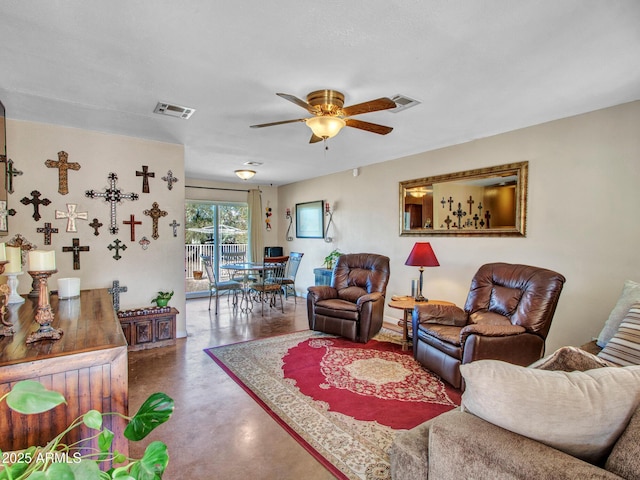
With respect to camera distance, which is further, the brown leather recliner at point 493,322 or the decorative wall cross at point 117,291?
the decorative wall cross at point 117,291

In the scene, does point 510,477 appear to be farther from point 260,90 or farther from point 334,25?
point 260,90

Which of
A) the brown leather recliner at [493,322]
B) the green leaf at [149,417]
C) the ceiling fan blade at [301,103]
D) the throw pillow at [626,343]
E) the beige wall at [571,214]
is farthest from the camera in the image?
the beige wall at [571,214]

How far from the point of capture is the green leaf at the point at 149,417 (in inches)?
34.2

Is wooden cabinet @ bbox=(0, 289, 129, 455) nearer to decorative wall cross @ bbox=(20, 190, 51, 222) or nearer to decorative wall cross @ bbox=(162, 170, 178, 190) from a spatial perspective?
decorative wall cross @ bbox=(20, 190, 51, 222)

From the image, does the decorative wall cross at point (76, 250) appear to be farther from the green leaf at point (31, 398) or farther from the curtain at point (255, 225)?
the curtain at point (255, 225)

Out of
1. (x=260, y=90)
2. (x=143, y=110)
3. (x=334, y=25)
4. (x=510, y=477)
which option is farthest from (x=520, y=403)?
(x=143, y=110)

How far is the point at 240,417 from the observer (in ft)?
8.19

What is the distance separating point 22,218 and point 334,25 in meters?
3.63

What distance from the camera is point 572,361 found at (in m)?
1.22

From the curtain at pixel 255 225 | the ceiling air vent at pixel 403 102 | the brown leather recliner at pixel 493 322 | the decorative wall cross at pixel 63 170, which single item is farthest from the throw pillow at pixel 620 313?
the curtain at pixel 255 225

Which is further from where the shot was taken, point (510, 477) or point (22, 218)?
point (22, 218)

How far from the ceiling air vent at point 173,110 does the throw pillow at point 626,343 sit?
11.7 ft

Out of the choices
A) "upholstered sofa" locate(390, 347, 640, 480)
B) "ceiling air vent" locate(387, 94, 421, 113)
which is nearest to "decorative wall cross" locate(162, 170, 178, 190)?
"ceiling air vent" locate(387, 94, 421, 113)

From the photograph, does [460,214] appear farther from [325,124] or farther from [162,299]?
[162,299]
